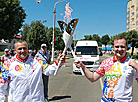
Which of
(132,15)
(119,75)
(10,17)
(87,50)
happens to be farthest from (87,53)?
(132,15)

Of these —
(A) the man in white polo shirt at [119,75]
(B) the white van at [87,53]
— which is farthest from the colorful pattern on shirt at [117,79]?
(B) the white van at [87,53]

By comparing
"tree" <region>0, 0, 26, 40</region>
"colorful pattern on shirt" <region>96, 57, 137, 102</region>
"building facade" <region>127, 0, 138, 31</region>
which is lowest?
"colorful pattern on shirt" <region>96, 57, 137, 102</region>

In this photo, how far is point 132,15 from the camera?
7131cm

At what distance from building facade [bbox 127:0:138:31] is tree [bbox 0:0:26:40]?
56.8 m

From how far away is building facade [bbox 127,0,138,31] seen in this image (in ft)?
222

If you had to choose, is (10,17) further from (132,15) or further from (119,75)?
(132,15)

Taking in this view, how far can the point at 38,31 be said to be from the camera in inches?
1362

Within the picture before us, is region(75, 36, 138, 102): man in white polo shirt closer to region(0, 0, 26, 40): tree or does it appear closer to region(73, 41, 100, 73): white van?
region(73, 41, 100, 73): white van

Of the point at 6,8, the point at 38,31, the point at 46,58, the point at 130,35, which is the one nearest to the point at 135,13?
the point at 130,35

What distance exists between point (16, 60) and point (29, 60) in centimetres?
20

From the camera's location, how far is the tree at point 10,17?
18.7 meters

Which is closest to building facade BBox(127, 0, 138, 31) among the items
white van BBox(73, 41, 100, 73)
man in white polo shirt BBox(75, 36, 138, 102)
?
white van BBox(73, 41, 100, 73)

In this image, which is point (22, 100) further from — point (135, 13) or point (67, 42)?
point (135, 13)

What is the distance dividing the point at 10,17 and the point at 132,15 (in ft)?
204
